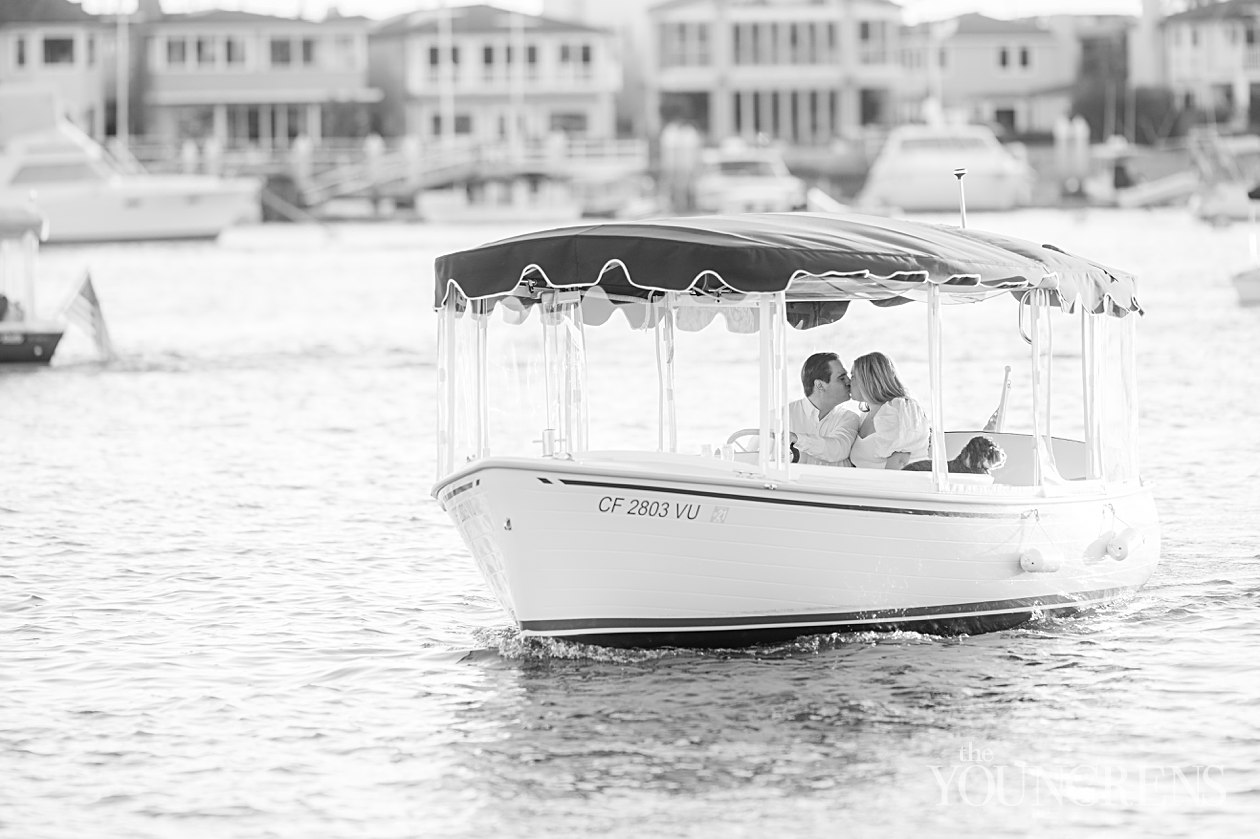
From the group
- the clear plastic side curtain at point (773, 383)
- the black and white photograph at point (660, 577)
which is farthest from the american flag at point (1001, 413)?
the clear plastic side curtain at point (773, 383)

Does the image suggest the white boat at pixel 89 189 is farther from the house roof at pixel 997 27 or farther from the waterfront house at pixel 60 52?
the house roof at pixel 997 27

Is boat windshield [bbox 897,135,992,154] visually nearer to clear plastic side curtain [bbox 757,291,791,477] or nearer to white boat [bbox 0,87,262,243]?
white boat [bbox 0,87,262,243]

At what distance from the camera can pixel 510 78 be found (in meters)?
92.6

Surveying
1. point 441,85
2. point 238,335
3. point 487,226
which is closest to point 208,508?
point 238,335

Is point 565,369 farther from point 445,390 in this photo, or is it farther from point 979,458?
point 979,458

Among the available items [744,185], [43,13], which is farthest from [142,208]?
[43,13]

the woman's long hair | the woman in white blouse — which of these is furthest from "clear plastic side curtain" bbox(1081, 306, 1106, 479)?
the woman's long hair

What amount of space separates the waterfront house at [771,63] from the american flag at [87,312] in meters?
62.1

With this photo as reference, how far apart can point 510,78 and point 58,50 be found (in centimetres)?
2066

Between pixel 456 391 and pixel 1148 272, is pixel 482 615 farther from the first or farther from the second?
pixel 1148 272

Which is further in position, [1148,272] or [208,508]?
[1148,272]

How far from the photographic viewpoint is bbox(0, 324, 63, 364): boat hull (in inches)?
1261

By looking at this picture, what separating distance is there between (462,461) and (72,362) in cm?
2281

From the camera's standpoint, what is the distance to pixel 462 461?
13.7 m
